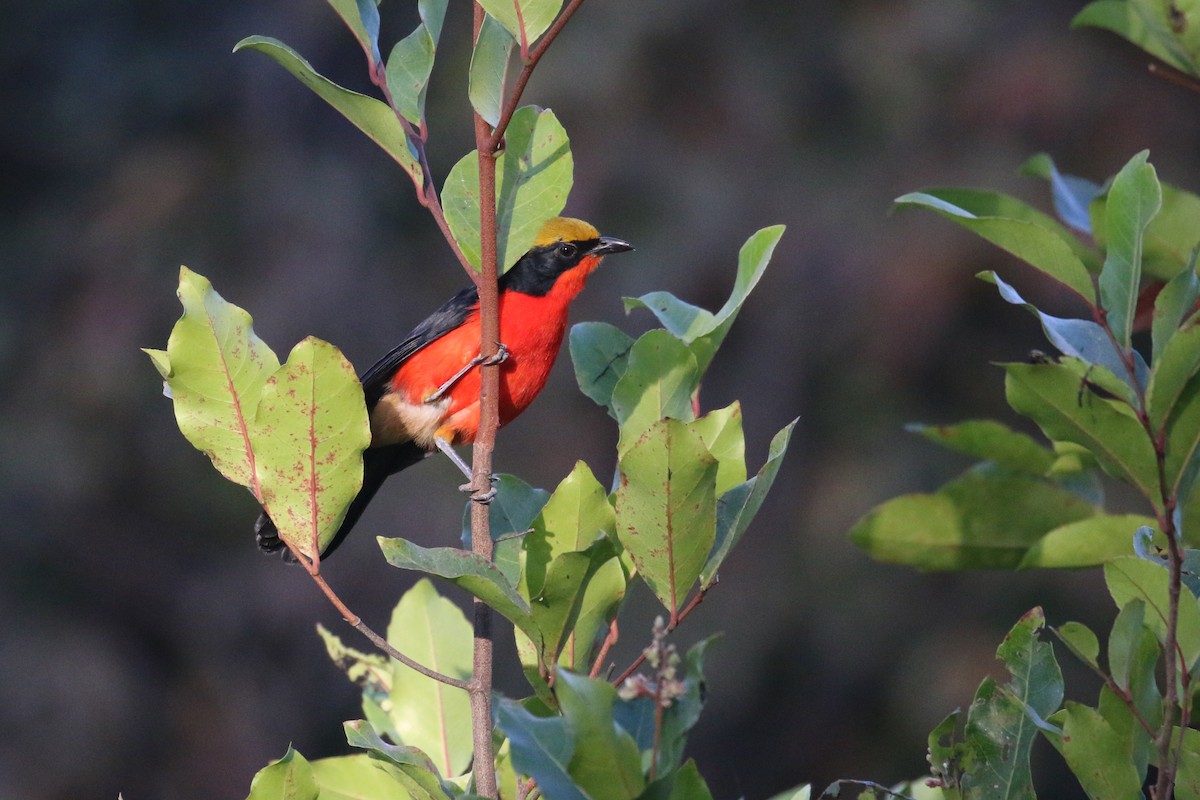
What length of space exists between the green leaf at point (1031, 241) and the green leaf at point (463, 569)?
1.97ft

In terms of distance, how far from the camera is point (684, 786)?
3.74 ft

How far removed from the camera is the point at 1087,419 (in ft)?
4.68

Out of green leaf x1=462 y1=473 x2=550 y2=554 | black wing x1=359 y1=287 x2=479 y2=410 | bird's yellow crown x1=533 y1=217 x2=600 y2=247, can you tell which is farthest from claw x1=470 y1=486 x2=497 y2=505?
bird's yellow crown x1=533 y1=217 x2=600 y2=247

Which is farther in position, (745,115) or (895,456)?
(745,115)

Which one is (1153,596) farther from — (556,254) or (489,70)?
(556,254)

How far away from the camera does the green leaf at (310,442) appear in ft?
4.54

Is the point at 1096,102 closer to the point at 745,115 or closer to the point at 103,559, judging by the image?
the point at 745,115

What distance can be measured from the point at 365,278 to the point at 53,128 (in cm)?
220

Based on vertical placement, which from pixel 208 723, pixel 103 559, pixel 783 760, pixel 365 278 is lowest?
pixel 783 760

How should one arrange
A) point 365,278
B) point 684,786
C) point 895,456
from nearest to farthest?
point 684,786 → point 895,456 → point 365,278

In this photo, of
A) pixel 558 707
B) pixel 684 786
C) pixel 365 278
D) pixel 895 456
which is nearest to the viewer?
pixel 684 786

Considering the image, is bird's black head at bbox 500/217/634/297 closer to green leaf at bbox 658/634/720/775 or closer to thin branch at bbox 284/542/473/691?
thin branch at bbox 284/542/473/691

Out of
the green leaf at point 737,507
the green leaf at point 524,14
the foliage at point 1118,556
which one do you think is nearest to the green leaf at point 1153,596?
the foliage at point 1118,556

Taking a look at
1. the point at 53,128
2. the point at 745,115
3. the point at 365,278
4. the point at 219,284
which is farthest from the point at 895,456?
the point at 53,128
